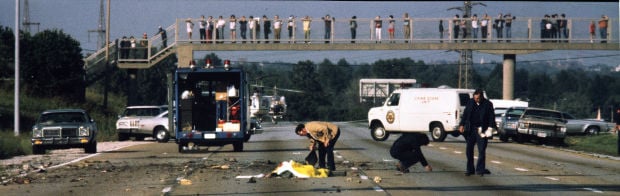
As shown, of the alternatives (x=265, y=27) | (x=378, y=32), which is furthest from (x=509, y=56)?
(x=265, y=27)

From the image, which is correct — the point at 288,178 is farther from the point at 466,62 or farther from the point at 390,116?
the point at 466,62

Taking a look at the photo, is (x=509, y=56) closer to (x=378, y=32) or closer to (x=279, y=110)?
(x=378, y=32)

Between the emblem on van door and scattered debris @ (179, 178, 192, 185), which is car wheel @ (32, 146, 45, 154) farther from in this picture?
scattered debris @ (179, 178, 192, 185)

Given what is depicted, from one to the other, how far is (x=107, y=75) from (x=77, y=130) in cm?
3413

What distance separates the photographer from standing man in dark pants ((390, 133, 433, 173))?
78.9 feet

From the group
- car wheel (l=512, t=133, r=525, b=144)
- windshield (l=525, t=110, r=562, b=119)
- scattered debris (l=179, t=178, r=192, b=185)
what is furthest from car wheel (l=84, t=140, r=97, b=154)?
windshield (l=525, t=110, r=562, b=119)

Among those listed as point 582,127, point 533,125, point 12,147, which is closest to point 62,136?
point 12,147

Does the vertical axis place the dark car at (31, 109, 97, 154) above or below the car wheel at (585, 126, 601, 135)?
above

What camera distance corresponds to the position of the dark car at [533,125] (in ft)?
143

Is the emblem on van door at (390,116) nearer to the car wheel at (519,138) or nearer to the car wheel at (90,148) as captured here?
the car wheel at (519,138)

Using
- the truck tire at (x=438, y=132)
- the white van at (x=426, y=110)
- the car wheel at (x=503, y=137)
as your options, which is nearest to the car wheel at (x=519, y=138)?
the car wheel at (x=503, y=137)

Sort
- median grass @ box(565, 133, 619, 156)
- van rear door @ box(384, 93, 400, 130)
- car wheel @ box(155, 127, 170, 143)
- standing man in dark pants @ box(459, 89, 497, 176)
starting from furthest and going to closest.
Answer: car wheel @ box(155, 127, 170, 143), van rear door @ box(384, 93, 400, 130), median grass @ box(565, 133, 619, 156), standing man in dark pants @ box(459, 89, 497, 176)

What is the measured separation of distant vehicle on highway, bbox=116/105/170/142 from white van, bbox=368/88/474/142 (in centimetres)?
942

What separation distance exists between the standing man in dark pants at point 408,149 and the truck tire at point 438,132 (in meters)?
21.1
